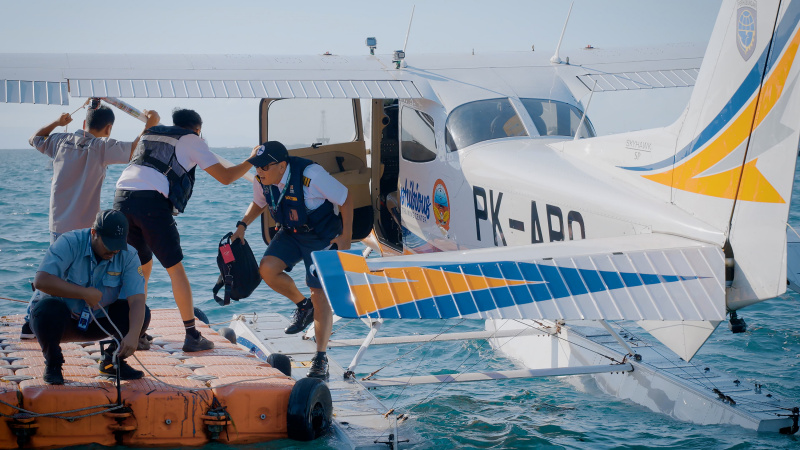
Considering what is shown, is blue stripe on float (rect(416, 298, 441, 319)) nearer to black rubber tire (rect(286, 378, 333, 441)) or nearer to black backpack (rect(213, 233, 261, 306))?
black rubber tire (rect(286, 378, 333, 441))

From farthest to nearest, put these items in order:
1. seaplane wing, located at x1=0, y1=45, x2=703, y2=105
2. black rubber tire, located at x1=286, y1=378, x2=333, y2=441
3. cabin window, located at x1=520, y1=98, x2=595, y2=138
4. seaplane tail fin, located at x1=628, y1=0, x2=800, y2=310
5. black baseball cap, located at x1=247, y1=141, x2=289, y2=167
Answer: seaplane wing, located at x1=0, y1=45, x2=703, y2=105 → cabin window, located at x1=520, y1=98, x2=595, y2=138 → black baseball cap, located at x1=247, y1=141, x2=289, y2=167 → black rubber tire, located at x1=286, y1=378, x2=333, y2=441 → seaplane tail fin, located at x1=628, y1=0, x2=800, y2=310

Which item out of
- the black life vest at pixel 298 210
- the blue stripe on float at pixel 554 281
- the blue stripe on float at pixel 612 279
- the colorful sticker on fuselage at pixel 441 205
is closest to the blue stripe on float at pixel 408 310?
the blue stripe on float at pixel 554 281

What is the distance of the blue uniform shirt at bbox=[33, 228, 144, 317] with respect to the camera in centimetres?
522

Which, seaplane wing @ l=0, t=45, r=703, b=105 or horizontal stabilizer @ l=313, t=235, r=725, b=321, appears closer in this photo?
horizontal stabilizer @ l=313, t=235, r=725, b=321

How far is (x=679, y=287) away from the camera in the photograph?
4.62 m

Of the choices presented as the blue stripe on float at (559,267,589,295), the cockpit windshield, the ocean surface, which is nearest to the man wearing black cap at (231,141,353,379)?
the ocean surface

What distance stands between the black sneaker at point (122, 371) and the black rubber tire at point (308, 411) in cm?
101

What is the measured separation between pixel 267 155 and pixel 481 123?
192 cm

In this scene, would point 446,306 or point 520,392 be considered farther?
point 520,392

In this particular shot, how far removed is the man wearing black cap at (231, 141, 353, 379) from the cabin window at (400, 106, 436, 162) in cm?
136

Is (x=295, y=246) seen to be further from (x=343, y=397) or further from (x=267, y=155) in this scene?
(x=343, y=397)

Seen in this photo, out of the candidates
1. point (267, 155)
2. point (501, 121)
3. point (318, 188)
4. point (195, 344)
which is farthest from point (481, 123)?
point (195, 344)

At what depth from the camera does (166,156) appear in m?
6.11

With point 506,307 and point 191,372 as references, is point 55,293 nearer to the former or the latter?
point 191,372
